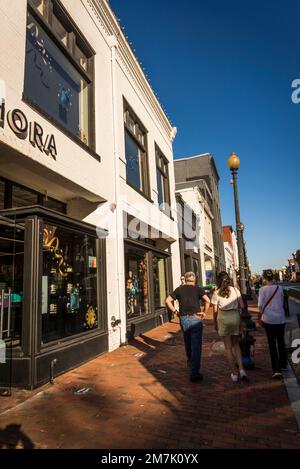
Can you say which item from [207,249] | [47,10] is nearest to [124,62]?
[47,10]

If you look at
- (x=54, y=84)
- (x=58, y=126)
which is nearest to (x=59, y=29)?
(x=54, y=84)

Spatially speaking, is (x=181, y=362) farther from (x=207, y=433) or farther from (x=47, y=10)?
(x=47, y=10)

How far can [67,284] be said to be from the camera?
6.55 m

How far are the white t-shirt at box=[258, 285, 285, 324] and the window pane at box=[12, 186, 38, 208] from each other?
16.2 feet

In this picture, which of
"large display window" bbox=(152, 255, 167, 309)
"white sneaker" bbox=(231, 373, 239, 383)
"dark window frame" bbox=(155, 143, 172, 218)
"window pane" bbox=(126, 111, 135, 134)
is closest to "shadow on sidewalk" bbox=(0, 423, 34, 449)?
"white sneaker" bbox=(231, 373, 239, 383)

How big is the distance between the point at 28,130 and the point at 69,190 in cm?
198

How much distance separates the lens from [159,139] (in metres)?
14.3

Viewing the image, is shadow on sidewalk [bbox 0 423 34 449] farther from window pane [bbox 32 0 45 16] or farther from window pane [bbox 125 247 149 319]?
window pane [bbox 32 0 45 16]

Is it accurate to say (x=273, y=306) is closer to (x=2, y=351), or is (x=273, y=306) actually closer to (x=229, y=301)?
(x=229, y=301)

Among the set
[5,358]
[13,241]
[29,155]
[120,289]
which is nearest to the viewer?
[5,358]

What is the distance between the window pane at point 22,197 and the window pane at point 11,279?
86 centimetres

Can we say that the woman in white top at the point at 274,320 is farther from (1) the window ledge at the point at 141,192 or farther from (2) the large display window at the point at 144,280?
(1) the window ledge at the point at 141,192

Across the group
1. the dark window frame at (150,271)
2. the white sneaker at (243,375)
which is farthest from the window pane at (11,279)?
the dark window frame at (150,271)

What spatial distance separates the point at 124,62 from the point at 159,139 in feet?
14.1
